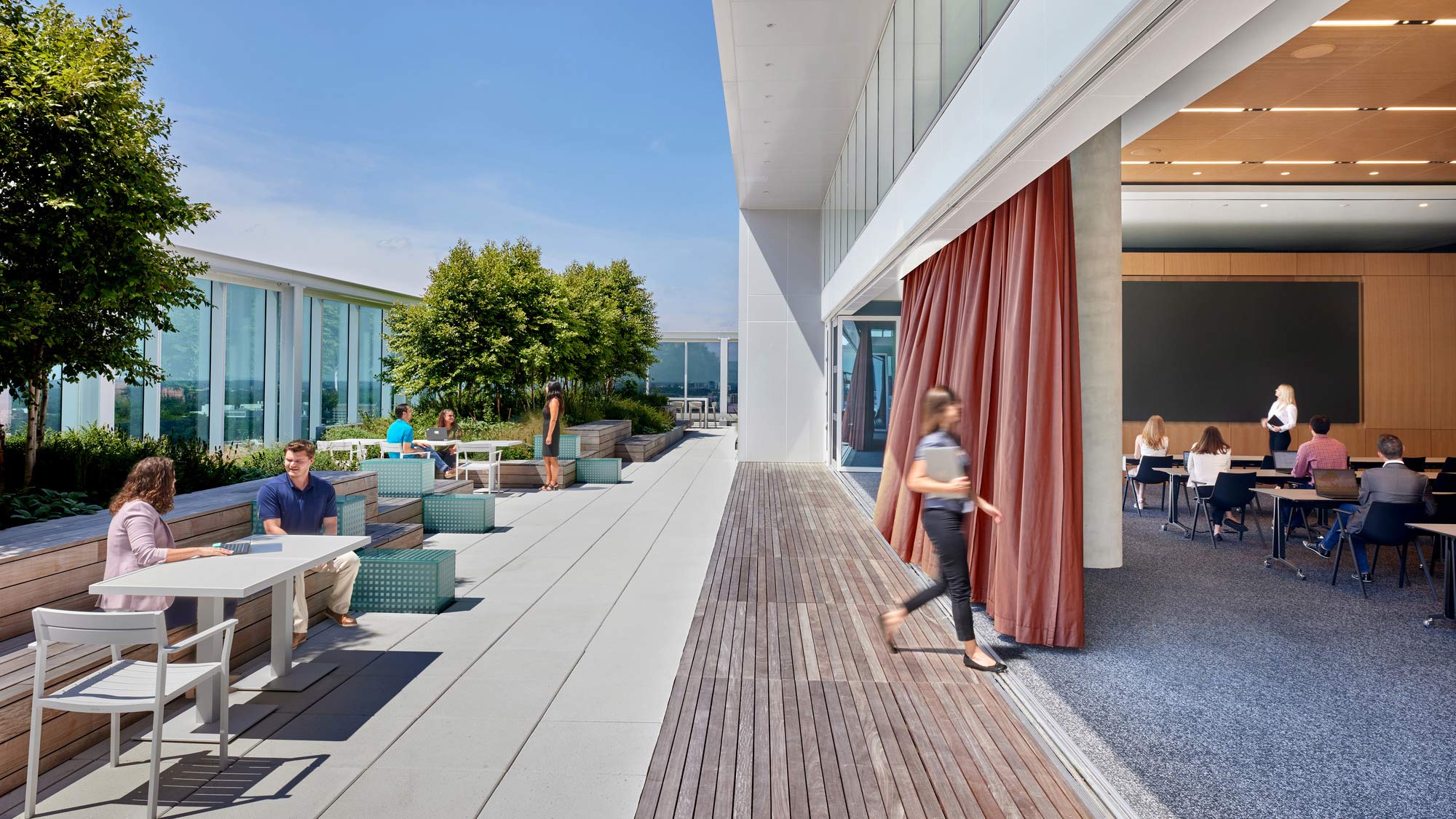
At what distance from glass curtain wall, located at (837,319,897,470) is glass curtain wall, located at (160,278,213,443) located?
494 inches

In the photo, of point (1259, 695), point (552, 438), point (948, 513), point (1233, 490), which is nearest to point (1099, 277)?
point (948, 513)

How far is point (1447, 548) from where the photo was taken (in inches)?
195

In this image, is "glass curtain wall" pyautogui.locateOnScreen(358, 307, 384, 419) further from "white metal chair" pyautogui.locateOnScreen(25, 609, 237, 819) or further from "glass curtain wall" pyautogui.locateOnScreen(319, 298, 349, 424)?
"white metal chair" pyautogui.locateOnScreen(25, 609, 237, 819)

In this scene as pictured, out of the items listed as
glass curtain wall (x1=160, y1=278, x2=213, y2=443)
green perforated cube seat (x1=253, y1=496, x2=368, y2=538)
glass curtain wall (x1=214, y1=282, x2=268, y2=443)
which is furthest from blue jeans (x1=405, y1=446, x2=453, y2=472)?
glass curtain wall (x1=214, y1=282, x2=268, y2=443)

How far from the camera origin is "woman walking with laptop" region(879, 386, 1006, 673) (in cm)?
400

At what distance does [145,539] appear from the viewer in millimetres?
3473

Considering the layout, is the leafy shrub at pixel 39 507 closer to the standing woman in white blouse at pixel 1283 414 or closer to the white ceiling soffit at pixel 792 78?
the white ceiling soffit at pixel 792 78

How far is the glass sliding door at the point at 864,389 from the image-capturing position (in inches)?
512

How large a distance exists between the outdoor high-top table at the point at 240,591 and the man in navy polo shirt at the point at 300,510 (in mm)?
370

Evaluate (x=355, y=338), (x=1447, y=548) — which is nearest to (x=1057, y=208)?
(x=1447, y=548)

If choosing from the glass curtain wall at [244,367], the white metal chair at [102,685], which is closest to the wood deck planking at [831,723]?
the white metal chair at [102,685]

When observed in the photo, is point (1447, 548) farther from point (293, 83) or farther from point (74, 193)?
point (293, 83)

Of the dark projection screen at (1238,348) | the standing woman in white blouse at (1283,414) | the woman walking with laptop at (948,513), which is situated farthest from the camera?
the dark projection screen at (1238,348)

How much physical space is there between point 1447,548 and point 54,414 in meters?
17.8
